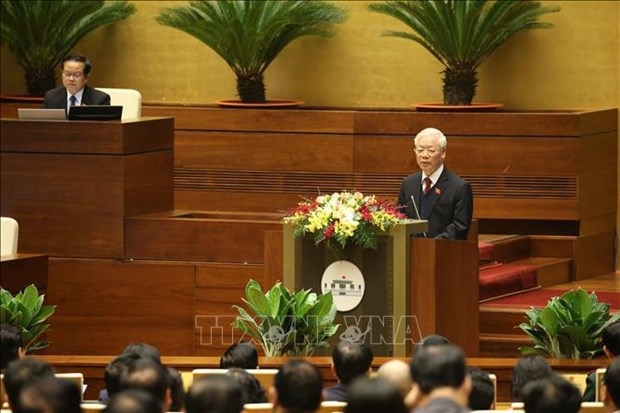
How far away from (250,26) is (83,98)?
2642 mm

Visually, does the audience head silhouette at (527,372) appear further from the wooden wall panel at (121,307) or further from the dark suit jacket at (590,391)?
the wooden wall panel at (121,307)

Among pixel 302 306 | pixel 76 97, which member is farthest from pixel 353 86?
pixel 302 306

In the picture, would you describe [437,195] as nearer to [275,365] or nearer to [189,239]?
[275,365]

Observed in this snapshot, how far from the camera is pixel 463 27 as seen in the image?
48.9 feet

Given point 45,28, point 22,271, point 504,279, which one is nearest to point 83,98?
point 22,271

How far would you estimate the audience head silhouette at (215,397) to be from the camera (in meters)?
5.16

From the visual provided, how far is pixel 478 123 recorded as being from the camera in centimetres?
1472

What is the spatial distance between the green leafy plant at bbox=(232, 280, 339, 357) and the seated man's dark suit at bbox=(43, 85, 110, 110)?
418 centimetres

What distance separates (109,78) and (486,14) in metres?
4.25

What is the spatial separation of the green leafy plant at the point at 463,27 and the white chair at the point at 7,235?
199 inches

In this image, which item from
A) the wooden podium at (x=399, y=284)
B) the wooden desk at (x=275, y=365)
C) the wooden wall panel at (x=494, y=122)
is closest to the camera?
the wooden desk at (x=275, y=365)

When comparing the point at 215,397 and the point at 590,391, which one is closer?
the point at 215,397

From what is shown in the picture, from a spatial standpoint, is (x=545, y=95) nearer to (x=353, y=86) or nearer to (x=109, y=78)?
(x=353, y=86)

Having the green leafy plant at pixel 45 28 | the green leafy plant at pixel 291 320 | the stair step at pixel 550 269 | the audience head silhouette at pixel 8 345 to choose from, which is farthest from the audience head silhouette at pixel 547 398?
the green leafy plant at pixel 45 28
